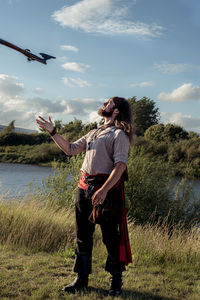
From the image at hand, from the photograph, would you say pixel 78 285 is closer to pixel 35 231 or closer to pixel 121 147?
pixel 121 147

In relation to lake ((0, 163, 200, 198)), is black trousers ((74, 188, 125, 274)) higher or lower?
higher

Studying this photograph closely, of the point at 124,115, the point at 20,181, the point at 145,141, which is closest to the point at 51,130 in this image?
the point at 124,115

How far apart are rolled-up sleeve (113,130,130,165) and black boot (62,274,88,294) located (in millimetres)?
1161

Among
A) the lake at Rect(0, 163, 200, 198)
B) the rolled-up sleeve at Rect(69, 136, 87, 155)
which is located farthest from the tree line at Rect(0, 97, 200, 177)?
the rolled-up sleeve at Rect(69, 136, 87, 155)

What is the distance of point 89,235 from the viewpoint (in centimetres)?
286

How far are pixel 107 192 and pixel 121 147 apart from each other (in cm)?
40

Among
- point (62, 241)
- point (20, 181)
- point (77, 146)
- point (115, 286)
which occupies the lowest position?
point (20, 181)

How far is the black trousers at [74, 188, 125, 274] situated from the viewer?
107 inches

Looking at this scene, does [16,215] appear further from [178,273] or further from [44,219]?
[178,273]

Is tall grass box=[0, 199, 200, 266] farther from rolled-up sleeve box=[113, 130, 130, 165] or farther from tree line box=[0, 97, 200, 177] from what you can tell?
tree line box=[0, 97, 200, 177]

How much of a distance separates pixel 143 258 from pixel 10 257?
1.63 m

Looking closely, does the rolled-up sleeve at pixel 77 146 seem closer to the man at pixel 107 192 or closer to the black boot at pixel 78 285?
the man at pixel 107 192

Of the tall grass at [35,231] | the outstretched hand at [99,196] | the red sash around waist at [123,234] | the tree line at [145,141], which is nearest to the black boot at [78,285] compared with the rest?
the red sash around waist at [123,234]

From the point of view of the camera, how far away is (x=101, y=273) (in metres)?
3.41
